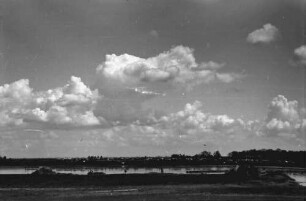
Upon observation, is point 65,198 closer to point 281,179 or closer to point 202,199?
point 202,199

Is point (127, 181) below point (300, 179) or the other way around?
the other way around

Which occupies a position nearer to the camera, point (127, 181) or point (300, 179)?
point (127, 181)

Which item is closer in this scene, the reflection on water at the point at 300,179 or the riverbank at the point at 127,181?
the riverbank at the point at 127,181

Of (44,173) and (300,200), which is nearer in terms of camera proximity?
(300,200)

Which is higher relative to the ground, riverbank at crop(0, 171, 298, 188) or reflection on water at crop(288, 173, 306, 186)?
riverbank at crop(0, 171, 298, 188)

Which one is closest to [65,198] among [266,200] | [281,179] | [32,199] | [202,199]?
[32,199]

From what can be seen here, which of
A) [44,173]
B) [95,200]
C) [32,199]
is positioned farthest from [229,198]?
[44,173]

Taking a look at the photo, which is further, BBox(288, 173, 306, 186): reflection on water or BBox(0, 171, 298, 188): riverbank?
BBox(288, 173, 306, 186): reflection on water

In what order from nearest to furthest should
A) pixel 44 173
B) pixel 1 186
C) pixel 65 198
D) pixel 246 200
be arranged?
pixel 246 200 → pixel 65 198 → pixel 1 186 → pixel 44 173

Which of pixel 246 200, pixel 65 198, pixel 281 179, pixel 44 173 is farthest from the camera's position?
pixel 44 173

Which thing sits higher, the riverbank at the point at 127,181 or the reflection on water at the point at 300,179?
the riverbank at the point at 127,181
